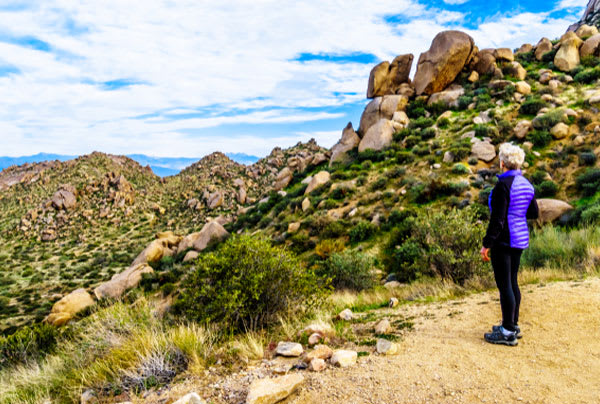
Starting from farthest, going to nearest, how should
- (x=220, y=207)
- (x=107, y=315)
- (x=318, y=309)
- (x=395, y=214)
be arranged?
(x=220, y=207)
(x=395, y=214)
(x=318, y=309)
(x=107, y=315)

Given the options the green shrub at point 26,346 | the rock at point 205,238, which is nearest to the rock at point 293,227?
the rock at point 205,238

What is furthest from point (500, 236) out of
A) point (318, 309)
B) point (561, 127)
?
point (561, 127)

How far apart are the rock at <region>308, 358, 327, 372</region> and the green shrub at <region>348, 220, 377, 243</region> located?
11277 millimetres

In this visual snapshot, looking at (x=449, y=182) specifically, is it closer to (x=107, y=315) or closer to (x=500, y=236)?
(x=500, y=236)

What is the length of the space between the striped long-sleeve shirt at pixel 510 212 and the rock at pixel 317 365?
271 cm

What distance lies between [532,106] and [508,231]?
66.5 feet

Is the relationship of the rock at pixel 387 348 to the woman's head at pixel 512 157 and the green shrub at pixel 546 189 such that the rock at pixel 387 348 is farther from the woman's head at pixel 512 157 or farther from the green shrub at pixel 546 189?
the green shrub at pixel 546 189

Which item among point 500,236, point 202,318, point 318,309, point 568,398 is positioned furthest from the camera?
point 318,309

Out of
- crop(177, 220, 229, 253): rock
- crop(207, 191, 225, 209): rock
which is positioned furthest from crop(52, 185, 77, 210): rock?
crop(177, 220, 229, 253): rock

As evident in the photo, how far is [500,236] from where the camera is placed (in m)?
4.23

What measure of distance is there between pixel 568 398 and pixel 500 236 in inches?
74.1

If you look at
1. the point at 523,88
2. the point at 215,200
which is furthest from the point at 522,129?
the point at 215,200

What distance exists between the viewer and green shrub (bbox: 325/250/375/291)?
1032 centimetres

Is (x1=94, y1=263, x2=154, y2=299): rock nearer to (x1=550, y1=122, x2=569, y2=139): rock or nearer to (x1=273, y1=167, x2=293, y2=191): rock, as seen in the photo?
(x1=273, y1=167, x2=293, y2=191): rock
